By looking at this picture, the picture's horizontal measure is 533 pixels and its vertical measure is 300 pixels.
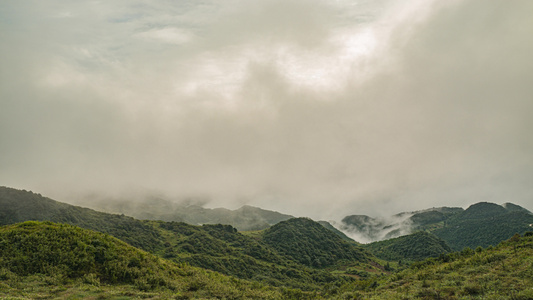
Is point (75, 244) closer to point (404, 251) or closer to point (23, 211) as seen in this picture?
point (23, 211)

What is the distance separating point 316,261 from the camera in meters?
150

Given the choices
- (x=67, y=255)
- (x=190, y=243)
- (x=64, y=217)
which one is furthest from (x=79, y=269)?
(x=64, y=217)

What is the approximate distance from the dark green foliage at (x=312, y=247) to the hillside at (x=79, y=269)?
130m

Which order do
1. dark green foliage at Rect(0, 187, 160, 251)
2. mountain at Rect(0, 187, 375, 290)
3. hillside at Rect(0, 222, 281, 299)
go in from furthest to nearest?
dark green foliage at Rect(0, 187, 160, 251) < mountain at Rect(0, 187, 375, 290) < hillside at Rect(0, 222, 281, 299)

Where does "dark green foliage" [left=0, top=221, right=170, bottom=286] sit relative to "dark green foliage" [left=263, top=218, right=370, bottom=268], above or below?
above

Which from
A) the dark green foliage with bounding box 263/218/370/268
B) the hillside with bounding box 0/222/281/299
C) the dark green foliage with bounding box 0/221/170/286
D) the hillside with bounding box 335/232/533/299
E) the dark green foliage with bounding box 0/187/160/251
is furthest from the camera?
the dark green foliage with bounding box 263/218/370/268

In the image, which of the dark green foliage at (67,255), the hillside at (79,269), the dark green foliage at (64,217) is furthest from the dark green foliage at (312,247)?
the dark green foliage at (67,255)

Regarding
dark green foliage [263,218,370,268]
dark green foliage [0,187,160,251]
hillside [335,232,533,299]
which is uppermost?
dark green foliage [0,187,160,251]

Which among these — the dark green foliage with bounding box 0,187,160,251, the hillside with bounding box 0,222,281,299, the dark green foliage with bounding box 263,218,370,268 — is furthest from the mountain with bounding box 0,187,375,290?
the hillside with bounding box 0,222,281,299

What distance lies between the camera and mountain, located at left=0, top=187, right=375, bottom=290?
10344cm

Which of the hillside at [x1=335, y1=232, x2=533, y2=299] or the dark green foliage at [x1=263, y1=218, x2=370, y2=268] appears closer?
the hillside at [x1=335, y1=232, x2=533, y2=299]

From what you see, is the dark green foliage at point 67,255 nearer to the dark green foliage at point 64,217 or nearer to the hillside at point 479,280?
the hillside at point 479,280

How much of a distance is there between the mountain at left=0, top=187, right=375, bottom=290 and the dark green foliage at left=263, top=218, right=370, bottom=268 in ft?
8.37

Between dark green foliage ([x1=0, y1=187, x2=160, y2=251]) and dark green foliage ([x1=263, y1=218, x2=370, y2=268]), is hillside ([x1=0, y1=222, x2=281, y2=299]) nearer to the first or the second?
dark green foliage ([x1=0, y1=187, x2=160, y2=251])
